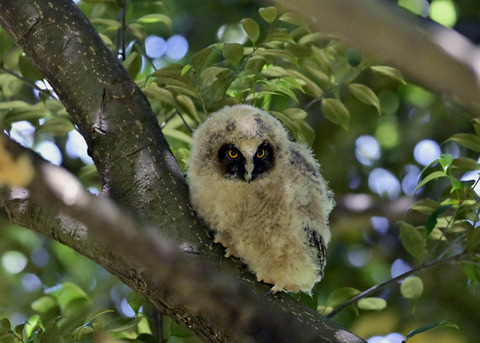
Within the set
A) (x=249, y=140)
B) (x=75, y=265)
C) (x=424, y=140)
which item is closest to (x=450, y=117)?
(x=424, y=140)

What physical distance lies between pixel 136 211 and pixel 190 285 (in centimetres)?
33

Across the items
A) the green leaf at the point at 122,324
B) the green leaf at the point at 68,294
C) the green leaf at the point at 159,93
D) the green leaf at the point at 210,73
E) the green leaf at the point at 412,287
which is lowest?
the green leaf at the point at 68,294

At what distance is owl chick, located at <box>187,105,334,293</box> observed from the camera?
183 centimetres

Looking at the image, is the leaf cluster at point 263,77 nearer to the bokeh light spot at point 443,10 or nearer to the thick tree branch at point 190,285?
the thick tree branch at point 190,285

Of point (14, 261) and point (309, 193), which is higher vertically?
point (309, 193)

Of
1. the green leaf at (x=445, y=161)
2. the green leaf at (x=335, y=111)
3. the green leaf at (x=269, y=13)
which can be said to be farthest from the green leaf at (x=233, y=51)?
the green leaf at (x=445, y=161)

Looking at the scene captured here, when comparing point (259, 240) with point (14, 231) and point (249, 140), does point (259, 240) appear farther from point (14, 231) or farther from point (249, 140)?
point (14, 231)

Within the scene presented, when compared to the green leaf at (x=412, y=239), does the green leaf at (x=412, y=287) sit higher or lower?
lower

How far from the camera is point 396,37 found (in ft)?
1.88

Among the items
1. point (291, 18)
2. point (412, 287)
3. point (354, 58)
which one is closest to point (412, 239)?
point (412, 287)

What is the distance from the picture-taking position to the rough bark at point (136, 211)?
4.90ft

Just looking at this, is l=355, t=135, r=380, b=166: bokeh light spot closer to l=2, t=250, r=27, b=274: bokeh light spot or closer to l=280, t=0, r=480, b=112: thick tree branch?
l=2, t=250, r=27, b=274: bokeh light spot

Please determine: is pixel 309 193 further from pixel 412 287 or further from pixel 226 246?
pixel 412 287

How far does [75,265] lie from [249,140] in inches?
64.4
